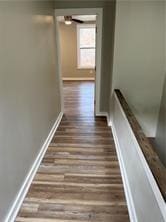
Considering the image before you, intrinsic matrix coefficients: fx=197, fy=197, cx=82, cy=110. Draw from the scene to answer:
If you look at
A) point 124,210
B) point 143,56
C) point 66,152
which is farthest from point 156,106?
point 124,210

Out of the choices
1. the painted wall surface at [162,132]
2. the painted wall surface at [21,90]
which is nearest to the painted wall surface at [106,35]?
the painted wall surface at [21,90]

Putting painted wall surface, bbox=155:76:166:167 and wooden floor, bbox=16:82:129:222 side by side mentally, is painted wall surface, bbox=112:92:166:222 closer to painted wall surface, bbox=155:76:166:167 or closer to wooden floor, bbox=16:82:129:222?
wooden floor, bbox=16:82:129:222

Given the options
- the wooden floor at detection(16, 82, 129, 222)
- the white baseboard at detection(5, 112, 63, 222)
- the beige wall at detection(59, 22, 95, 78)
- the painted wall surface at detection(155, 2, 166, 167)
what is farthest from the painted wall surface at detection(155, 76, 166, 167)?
the beige wall at detection(59, 22, 95, 78)

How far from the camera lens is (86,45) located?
8.09 metres

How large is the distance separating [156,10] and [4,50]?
2519 mm

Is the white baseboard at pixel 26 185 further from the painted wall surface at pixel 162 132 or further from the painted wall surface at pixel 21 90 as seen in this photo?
the painted wall surface at pixel 162 132

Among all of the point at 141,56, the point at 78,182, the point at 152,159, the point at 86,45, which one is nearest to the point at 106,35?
the point at 141,56

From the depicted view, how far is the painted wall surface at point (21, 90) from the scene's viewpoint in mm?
1667

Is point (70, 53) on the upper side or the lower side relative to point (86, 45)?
lower

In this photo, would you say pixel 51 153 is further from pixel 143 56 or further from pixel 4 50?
pixel 143 56

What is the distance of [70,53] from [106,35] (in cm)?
449

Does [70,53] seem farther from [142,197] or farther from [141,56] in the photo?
[142,197]

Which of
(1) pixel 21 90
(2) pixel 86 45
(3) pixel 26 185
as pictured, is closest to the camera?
(1) pixel 21 90

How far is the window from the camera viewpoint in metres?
7.83
